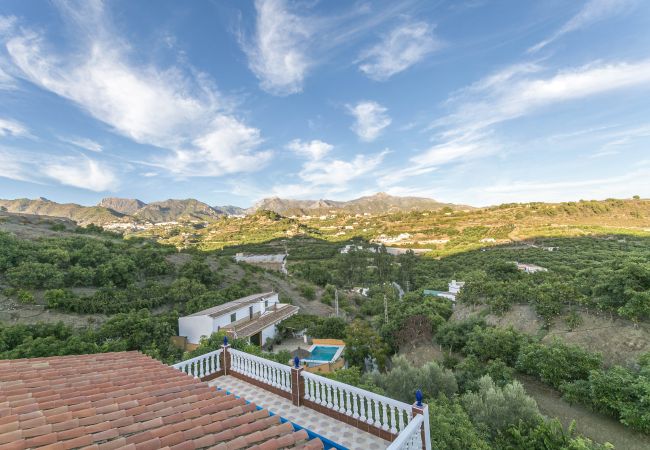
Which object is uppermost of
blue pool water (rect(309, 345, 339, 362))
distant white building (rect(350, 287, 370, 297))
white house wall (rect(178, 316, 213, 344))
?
white house wall (rect(178, 316, 213, 344))

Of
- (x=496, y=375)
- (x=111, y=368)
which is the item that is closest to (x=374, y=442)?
(x=111, y=368)

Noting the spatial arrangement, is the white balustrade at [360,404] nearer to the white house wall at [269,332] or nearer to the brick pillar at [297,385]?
the brick pillar at [297,385]

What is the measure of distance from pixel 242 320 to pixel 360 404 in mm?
16404

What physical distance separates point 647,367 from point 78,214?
16882 centimetres

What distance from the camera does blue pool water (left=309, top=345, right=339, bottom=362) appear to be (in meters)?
15.9

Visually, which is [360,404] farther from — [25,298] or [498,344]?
[25,298]

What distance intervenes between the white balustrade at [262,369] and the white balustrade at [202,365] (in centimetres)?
37

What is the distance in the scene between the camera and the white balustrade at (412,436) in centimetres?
310

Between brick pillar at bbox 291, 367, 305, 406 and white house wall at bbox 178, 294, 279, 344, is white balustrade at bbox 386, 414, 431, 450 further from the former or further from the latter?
white house wall at bbox 178, 294, 279, 344

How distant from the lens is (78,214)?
420 ft

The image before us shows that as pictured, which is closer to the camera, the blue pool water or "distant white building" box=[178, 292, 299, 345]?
the blue pool water

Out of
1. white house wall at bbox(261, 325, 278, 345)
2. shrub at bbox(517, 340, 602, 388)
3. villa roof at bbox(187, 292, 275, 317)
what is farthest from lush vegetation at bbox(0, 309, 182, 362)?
shrub at bbox(517, 340, 602, 388)

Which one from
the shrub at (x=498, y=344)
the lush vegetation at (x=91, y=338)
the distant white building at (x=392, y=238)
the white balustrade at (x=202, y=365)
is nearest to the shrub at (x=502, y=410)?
the shrub at (x=498, y=344)

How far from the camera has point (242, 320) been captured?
1930 centimetres
